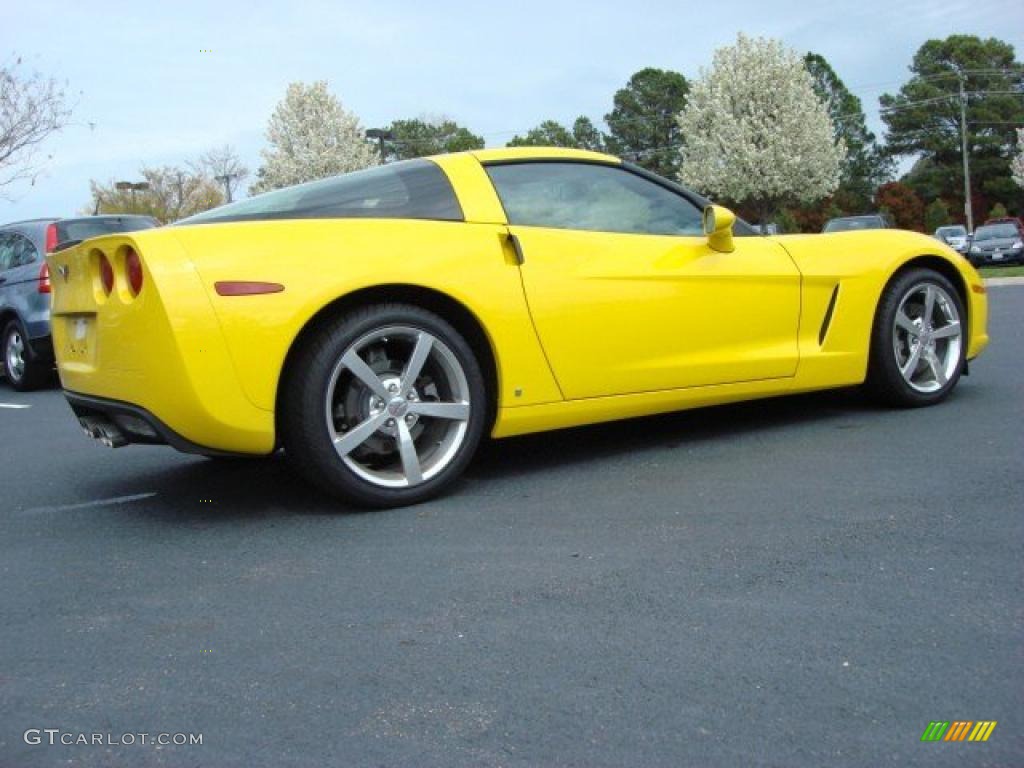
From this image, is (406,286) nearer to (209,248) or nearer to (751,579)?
(209,248)

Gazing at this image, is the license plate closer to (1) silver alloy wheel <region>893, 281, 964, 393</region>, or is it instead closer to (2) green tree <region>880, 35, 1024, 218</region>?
(1) silver alloy wheel <region>893, 281, 964, 393</region>

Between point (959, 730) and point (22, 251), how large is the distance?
31.5 ft

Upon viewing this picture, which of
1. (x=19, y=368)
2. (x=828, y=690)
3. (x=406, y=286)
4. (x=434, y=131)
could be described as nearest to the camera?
(x=828, y=690)

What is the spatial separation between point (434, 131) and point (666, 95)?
61.0ft

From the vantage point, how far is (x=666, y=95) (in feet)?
237

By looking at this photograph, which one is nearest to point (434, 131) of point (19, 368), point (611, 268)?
point (19, 368)

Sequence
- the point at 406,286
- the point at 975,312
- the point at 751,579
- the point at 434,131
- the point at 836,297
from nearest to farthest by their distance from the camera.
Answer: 1. the point at 751,579
2. the point at 406,286
3. the point at 836,297
4. the point at 975,312
5. the point at 434,131

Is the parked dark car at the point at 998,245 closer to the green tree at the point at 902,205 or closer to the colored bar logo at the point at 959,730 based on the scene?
the green tree at the point at 902,205

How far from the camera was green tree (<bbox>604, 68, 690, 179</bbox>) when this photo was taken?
7125cm

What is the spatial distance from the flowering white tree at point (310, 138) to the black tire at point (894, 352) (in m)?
46.9

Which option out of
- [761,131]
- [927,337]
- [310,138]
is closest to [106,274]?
[927,337]

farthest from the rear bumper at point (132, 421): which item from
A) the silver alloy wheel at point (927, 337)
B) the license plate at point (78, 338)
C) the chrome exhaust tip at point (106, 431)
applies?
the silver alloy wheel at point (927, 337)

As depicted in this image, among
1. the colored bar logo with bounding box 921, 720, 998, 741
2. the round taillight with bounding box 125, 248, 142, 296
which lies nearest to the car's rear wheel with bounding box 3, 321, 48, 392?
the round taillight with bounding box 125, 248, 142, 296

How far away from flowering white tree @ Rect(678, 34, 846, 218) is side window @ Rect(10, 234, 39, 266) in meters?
37.6
